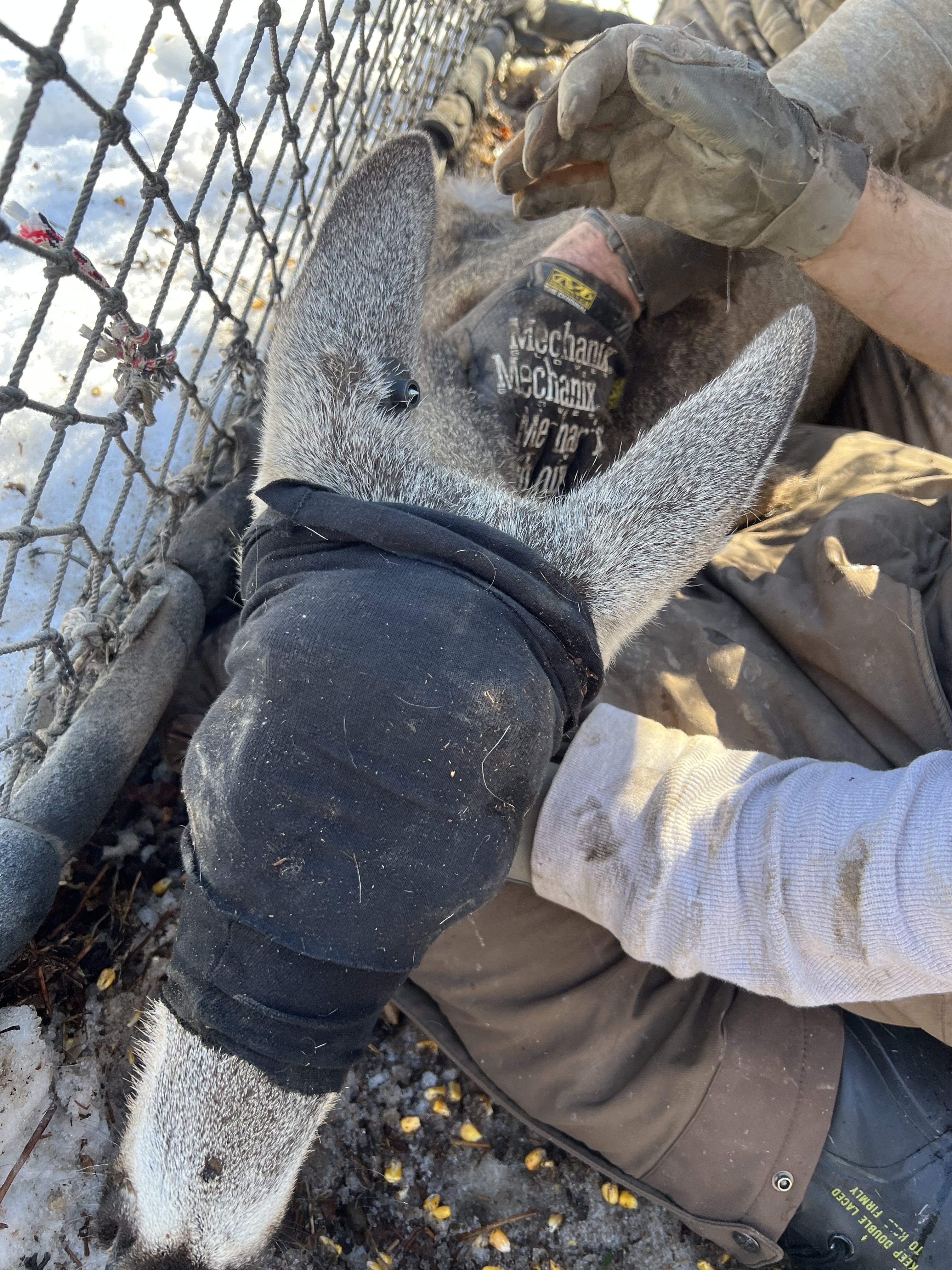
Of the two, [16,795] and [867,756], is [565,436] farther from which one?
[16,795]

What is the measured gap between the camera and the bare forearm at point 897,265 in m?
2.05

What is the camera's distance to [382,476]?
5.46 feet

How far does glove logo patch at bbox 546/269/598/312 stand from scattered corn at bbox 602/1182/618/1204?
2252mm

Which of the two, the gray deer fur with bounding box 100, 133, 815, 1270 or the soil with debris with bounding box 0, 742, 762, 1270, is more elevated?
the gray deer fur with bounding box 100, 133, 815, 1270

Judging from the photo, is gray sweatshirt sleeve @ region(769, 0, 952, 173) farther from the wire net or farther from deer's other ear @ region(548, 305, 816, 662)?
the wire net

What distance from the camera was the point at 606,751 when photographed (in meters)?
1.79

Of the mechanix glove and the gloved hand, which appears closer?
the gloved hand

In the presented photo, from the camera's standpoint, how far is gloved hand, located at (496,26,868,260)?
1737mm

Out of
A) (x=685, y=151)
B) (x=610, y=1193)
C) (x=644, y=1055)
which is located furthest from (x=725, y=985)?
(x=685, y=151)

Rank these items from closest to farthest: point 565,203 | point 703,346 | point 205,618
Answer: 1. point 565,203
2. point 205,618
3. point 703,346

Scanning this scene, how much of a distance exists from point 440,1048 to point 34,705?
1.28 m

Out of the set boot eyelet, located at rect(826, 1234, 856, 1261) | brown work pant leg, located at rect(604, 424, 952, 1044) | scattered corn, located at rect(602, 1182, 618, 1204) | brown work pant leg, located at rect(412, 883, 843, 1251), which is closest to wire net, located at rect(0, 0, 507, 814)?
brown work pant leg, located at rect(412, 883, 843, 1251)

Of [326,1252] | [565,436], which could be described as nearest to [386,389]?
[565,436]

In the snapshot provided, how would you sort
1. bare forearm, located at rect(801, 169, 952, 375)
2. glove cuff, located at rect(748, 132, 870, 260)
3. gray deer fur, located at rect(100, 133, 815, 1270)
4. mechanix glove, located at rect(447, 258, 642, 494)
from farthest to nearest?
1. mechanix glove, located at rect(447, 258, 642, 494)
2. bare forearm, located at rect(801, 169, 952, 375)
3. glove cuff, located at rect(748, 132, 870, 260)
4. gray deer fur, located at rect(100, 133, 815, 1270)
